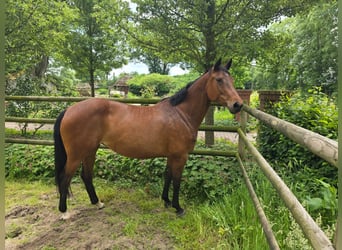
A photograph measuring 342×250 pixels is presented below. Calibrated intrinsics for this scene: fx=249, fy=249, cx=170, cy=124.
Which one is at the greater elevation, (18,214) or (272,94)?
(272,94)

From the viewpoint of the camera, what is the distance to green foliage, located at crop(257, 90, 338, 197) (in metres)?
2.29

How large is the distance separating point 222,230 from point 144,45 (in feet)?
11.6

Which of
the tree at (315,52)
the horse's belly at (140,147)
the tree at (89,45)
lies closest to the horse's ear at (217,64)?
the horse's belly at (140,147)

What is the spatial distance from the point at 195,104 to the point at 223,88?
1.25ft

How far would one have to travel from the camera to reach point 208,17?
157 inches

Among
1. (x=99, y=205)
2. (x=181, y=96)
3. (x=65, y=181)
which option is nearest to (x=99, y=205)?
(x=99, y=205)

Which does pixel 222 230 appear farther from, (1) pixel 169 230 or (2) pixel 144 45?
(2) pixel 144 45

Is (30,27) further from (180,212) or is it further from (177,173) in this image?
(180,212)

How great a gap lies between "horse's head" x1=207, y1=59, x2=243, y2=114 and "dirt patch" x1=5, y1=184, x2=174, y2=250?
1.29m

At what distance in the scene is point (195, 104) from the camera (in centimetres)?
256

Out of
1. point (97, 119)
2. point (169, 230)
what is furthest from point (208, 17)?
point (169, 230)

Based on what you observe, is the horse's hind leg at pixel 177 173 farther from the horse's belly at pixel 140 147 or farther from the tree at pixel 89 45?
the tree at pixel 89 45

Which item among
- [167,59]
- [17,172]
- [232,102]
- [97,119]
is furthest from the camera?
[167,59]

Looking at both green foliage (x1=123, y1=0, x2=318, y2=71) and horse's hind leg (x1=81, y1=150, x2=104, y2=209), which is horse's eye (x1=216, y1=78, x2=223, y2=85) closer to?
horse's hind leg (x1=81, y1=150, x2=104, y2=209)
